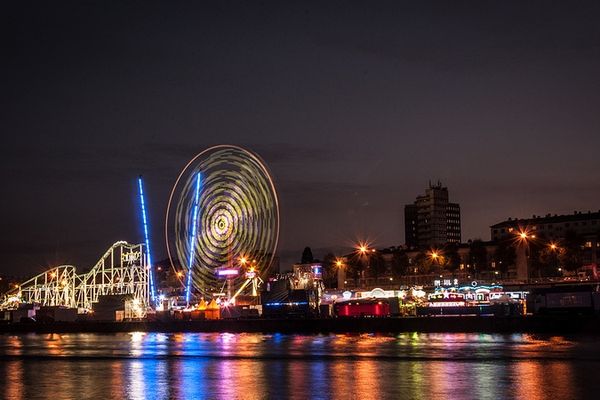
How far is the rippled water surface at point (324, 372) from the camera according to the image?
82.9 feet

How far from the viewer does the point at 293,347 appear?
48.7m

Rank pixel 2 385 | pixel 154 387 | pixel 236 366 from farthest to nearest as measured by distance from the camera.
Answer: pixel 236 366
pixel 2 385
pixel 154 387

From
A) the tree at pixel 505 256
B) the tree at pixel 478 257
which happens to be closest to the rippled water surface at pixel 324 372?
the tree at pixel 505 256

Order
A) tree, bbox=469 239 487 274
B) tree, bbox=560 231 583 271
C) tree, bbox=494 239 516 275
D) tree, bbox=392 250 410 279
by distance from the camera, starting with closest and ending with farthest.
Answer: tree, bbox=560 231 583 271 → tree, bbox=494 239 516 275 → tree, bbox=469 239 487 274 → tree, bbox=392 250 410 279

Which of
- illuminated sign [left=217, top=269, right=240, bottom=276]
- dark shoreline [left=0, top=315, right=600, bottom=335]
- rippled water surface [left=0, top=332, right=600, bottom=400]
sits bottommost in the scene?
dark shoreline [left=0, top=315, right=600, bottom=335]

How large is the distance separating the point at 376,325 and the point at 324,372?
41.6 m

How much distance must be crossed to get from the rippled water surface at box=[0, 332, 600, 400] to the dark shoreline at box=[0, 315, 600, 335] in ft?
49.0

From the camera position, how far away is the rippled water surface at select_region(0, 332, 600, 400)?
25281 millimetres

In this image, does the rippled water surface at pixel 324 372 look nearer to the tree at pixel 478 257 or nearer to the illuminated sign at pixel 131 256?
the illuminated sign at pixel 131 256

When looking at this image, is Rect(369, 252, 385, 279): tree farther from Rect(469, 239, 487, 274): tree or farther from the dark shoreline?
the dark shoreline

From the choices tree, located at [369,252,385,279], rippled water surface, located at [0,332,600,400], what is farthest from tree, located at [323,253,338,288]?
rippled water surface, located at [0,332,600,400]

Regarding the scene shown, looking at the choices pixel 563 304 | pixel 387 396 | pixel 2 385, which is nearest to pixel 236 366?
pixel 2 385

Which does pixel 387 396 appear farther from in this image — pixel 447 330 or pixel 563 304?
pixel 563 304

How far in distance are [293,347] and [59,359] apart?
548 inches
